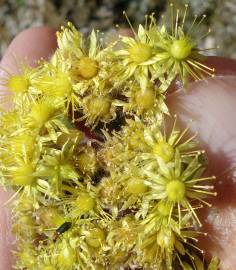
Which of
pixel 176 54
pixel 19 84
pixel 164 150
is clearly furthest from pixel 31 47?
pixel 164 150

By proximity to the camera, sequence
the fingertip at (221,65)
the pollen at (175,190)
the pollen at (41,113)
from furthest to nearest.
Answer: the fingertip at (221,65) < the pollen at (41,113) < the pollen at (175,190)

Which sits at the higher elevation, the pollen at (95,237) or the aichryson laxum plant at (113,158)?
the aichryson laxum plant at (113,158)

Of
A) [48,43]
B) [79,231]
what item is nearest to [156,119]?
[79,231]

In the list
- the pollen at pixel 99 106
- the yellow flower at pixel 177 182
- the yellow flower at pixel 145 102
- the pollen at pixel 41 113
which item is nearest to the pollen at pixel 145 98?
the yellow flower at pixel 145 102

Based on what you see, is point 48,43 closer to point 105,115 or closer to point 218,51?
point 105,115

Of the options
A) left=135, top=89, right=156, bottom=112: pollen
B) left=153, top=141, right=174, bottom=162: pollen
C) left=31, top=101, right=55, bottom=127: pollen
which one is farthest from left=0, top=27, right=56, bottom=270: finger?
left=153, top=141, right=174, bottom=162: pollen

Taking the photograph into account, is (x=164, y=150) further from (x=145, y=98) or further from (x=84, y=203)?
(x=84, y=203)

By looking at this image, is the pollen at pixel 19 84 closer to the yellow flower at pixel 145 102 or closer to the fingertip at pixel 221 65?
the yellow flower at pixel 145 102

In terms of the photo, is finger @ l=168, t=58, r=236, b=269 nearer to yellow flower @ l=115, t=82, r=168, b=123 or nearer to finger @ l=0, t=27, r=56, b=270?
yellow flower @ l=115, t=82, r=168, b=123
